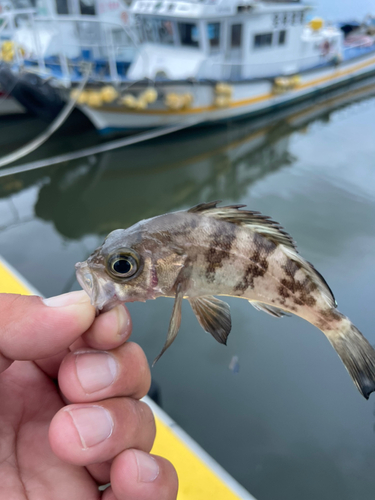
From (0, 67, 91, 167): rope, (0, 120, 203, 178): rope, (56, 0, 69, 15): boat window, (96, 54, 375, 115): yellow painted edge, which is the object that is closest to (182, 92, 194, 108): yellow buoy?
(96, 54, 375, 115): yellow painted edge

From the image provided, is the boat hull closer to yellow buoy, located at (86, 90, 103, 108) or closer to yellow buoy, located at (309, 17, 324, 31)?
yellow buoy, located at (86, 90, 103, 108)

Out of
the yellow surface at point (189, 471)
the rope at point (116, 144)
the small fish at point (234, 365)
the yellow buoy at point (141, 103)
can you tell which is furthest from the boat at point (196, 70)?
the yellow surface at point (189, 471)

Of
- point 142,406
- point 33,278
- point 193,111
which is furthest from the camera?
point 193,111

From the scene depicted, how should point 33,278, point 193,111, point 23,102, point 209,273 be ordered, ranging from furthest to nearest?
point 193,111, point 23,102, point 33,278, point 209,273

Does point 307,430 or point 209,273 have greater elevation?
point 209,273

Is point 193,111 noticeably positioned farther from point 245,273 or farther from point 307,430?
point 245,273

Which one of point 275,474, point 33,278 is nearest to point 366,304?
point 275,474
